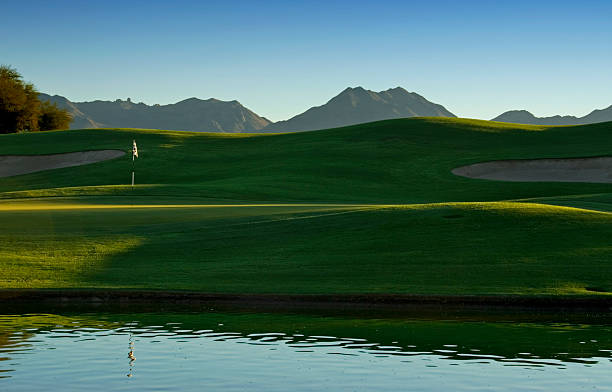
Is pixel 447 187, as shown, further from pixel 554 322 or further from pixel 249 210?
pixel 554 322

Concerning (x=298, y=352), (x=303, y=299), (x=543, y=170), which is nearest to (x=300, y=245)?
(x=303, y=299)

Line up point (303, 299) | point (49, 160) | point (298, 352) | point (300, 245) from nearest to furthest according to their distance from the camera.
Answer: point (298, 352) < point (303, 299) < point (300, 245) < point (49, 160)

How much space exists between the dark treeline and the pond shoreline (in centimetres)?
11303

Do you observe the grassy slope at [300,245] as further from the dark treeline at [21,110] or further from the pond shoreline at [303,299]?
the dark treeline at [21,110]

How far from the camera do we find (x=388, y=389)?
13539mm

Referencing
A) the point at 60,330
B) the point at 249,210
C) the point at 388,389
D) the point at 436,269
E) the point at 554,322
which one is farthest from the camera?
the point at 249,210

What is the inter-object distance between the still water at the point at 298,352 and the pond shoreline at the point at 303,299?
4.12ft

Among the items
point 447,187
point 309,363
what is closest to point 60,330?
point 309,363

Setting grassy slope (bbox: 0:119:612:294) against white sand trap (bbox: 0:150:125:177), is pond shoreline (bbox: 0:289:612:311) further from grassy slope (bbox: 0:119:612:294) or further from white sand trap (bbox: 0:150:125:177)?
white sand trap (bbox: 0:150:125:177)

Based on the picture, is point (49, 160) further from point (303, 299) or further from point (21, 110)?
point (303, 299)

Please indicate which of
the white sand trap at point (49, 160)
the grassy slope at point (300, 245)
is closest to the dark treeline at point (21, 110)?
the white sand trap at point (49, 160)

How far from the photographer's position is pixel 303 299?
23266 mm

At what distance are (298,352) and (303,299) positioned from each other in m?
6.72

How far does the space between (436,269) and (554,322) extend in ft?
19.7
